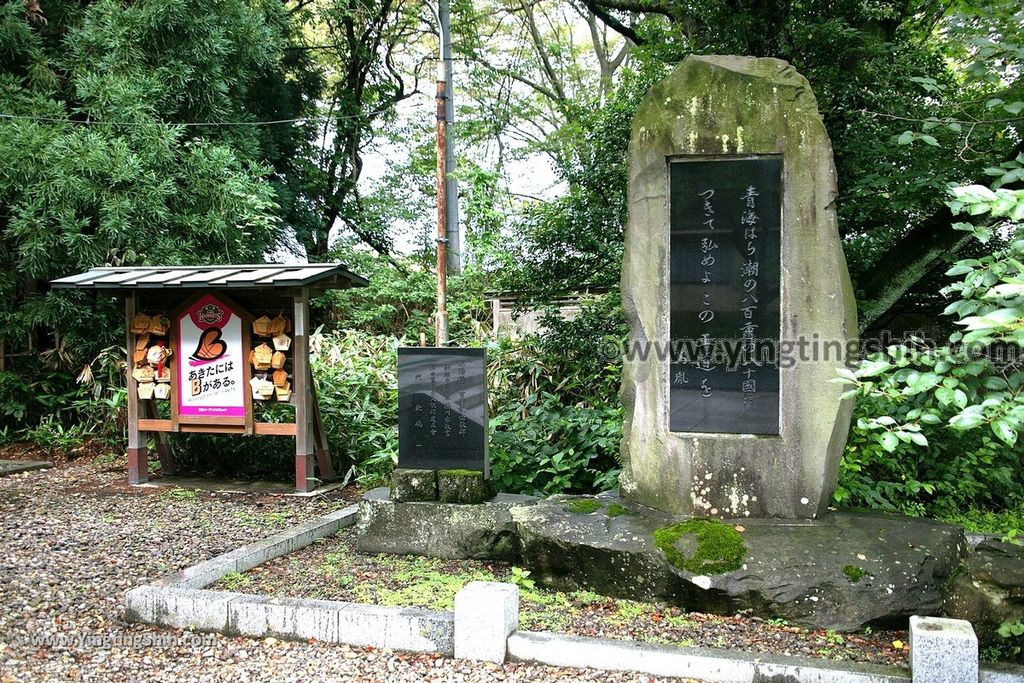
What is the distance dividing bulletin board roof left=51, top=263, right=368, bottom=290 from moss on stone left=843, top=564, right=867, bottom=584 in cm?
489

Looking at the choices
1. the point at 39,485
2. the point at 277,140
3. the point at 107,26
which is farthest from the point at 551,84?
the point at 39,485

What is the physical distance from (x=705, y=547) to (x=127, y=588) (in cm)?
344

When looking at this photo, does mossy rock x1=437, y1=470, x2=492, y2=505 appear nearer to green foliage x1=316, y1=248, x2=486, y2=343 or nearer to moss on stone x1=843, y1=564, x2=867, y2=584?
moss on stone x1=843, y1=564, x2=867, y2=584

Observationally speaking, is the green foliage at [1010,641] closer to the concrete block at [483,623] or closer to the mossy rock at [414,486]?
the concrete block at [483,623]

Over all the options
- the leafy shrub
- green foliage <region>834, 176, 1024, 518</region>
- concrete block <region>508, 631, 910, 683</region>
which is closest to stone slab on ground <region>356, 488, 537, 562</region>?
concrete block <region>508, 631, 910, 683</region>

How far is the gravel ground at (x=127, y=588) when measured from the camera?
327 cm

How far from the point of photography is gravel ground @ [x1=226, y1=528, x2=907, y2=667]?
3533 millimetres

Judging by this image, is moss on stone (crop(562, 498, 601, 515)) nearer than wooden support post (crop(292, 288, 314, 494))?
Yes

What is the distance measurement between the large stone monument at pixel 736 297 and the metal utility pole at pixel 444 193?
4.11 m

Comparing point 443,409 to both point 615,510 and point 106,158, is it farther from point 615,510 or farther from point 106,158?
point 106,158

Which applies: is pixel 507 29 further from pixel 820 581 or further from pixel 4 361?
pixel 820 581

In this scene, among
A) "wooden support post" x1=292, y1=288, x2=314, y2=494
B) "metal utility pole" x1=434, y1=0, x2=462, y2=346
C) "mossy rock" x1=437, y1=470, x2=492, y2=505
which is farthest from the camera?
"metal utility pole" x1=434, y1=0, x2=462, y2=346

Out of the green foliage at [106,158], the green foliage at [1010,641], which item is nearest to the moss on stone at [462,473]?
the green foliage at [1010,641]

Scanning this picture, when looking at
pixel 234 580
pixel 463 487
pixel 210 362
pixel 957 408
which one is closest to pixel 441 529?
pixel 463 487
